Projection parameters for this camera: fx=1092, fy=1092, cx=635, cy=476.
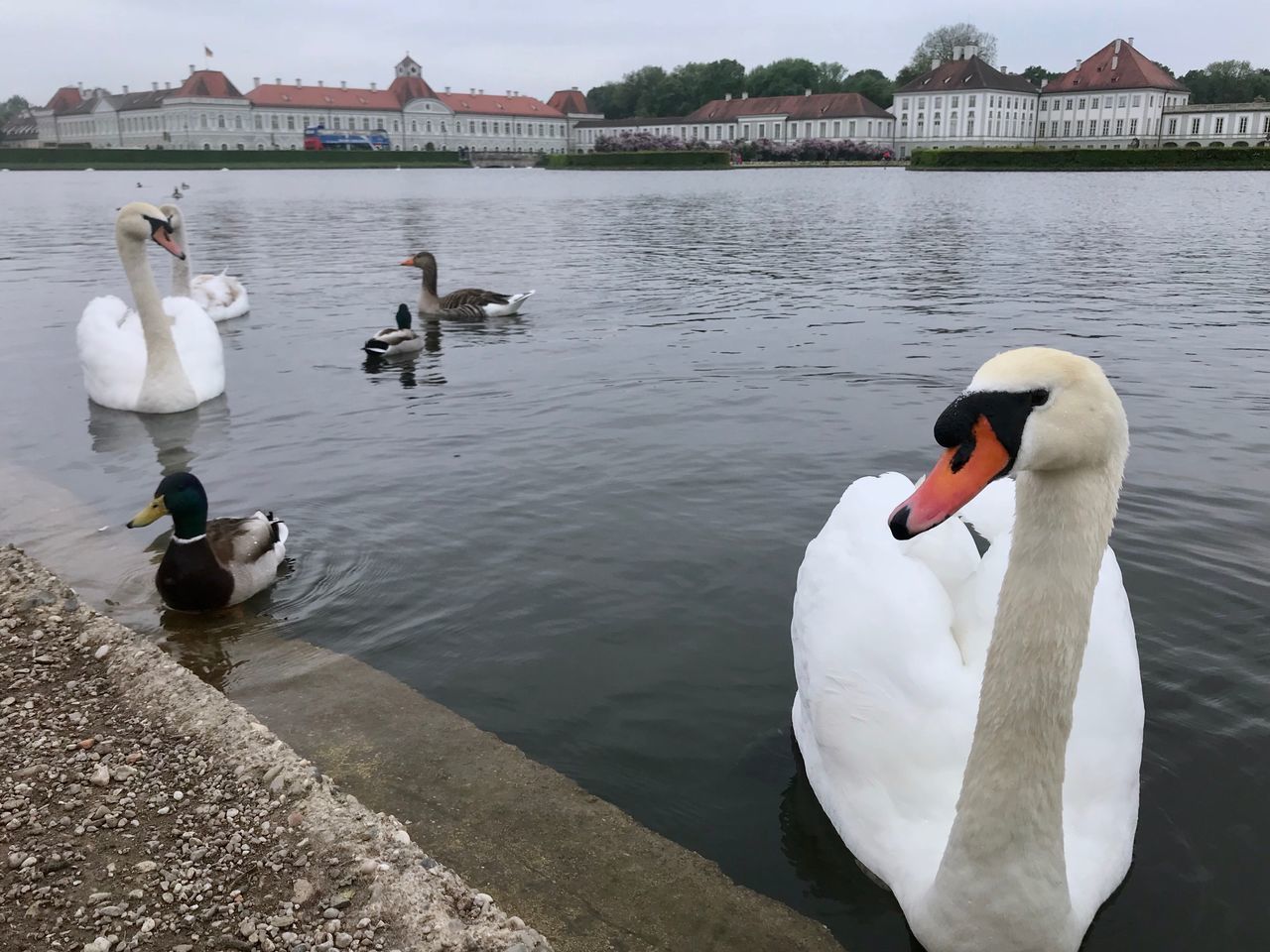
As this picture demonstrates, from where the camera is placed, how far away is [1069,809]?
308 centimetres

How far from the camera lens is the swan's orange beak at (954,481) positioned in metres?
2.25

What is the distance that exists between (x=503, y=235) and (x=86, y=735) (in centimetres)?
2438

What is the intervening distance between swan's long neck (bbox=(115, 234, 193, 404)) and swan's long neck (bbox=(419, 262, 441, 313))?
17.6 feet

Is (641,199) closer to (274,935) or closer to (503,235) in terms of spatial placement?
(503,235)

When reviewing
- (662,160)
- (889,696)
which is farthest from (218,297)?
(662,160)

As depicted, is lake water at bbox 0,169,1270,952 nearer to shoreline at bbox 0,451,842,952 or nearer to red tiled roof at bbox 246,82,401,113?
shoreline at bbox 0,451,842,952

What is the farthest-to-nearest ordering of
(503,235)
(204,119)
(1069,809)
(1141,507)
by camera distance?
(204,119)
(503,235)
(1141,507)
(1069,809)

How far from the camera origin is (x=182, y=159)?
97.6m

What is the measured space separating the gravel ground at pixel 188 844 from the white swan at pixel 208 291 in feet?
36.0

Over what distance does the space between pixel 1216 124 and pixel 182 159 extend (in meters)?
101

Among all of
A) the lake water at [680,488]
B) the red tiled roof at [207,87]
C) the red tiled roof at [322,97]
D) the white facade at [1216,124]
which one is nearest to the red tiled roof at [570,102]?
the red tiled roof at [322,97]

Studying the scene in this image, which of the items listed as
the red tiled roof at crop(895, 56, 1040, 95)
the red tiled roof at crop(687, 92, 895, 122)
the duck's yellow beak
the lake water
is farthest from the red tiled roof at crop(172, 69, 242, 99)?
the duck's yellow beak

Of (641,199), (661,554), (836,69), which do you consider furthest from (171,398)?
(836,69)

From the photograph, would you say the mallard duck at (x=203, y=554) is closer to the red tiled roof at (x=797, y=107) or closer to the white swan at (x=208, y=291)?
the white swan at (x=208, y=291)
